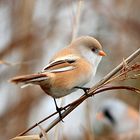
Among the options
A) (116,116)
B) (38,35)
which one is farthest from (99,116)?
(38,35)

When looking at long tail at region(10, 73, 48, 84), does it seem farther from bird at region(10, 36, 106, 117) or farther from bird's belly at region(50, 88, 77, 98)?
bird's belly at region(50, 88, 77, 98)

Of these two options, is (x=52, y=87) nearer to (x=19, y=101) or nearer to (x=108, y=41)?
(x=19, y=101)

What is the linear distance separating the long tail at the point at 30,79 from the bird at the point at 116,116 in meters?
3.84

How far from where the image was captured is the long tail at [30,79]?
1.42 metres

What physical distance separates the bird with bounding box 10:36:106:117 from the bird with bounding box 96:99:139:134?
3.43 metres

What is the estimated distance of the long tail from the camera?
1.42 m

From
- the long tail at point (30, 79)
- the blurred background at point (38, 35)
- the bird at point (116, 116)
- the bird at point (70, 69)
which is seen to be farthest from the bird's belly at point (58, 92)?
the bird at point (116, 116)

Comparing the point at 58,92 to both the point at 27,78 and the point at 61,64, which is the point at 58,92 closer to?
the point at 61,64

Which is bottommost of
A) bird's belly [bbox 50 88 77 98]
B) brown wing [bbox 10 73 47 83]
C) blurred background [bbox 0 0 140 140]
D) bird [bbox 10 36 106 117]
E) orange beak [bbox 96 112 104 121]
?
brown wing [bbox 10 73 47 83]

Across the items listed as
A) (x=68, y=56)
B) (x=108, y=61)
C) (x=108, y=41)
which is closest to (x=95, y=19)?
(x=108, y=41)

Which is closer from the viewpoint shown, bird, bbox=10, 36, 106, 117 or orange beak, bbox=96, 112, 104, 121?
bird, bbox=10, 36, 106, 117

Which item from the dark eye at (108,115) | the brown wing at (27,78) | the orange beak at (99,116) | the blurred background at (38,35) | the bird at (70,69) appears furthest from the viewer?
the dark eye at (108,115)

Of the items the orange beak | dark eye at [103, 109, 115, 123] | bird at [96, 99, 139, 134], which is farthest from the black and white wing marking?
dark eye at [103, 109, 115, 123]

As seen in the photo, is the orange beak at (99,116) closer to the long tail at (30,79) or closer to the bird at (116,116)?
the bird at (116,116)
